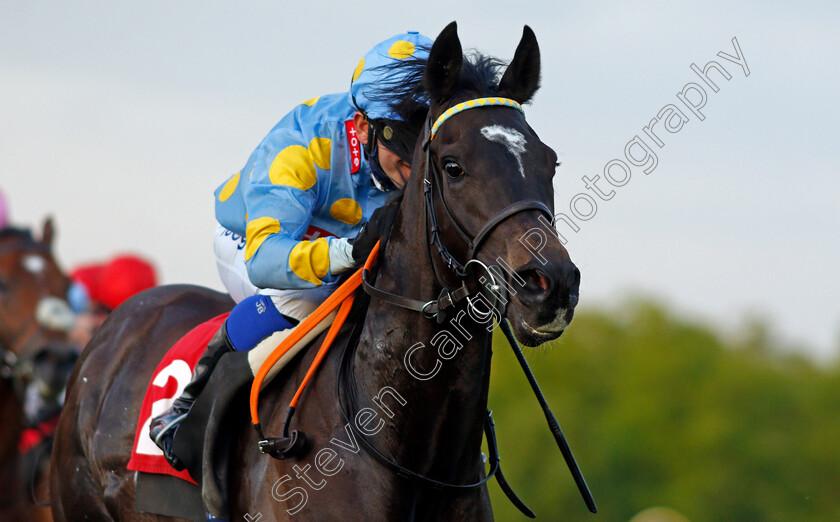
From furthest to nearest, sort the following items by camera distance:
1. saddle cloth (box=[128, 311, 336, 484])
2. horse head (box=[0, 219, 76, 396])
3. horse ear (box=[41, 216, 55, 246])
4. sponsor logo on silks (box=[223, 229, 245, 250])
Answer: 1. horse ear (box=[41, 216, 55, 246])
2. horse head (box=[0, 219, 76, 396])
3. sponsor logo on silks (box=[223, 229, 245, 250])
4. saddle cloth (box=[128, 311, 336, 484])

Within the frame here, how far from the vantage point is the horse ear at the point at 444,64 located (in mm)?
3545

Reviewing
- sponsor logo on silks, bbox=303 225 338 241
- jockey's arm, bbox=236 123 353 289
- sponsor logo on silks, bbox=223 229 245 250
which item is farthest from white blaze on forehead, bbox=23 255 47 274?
sponsor logo on silks, bbox=303 225 338 241

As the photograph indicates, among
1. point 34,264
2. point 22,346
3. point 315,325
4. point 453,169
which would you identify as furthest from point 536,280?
point 34,264

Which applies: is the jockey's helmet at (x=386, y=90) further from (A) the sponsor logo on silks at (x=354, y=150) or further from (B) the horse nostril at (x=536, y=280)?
(B) the horse nostril at (x=536, y=280)

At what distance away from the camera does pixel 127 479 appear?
189 inches

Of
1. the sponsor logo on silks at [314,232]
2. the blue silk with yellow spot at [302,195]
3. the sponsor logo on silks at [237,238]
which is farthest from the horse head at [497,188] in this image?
the sponsor logo on silks at [237,238]

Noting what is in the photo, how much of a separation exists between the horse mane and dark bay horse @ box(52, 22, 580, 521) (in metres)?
0.01

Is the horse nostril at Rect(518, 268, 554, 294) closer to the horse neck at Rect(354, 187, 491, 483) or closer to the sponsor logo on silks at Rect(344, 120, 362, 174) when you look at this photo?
the horse neck at Rect(354, 187, 491, 483)

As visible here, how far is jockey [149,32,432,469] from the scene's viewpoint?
3852mm

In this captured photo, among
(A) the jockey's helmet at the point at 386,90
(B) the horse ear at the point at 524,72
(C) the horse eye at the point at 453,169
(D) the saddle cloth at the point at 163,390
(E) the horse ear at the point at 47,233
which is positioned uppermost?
(B) the horse ear at the point at 524,72

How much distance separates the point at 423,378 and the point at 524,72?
1221 mm

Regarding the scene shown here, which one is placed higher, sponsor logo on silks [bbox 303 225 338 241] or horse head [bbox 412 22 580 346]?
horse head [bbox 412 22 580 346]

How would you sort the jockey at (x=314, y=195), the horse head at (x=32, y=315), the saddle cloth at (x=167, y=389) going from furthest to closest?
1. the horse head at (x=32, y=315)
2. the saddle cloth at (x=167, y=389)
3. the jockey at (x=314, y=195)

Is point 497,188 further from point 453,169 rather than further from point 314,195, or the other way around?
point 314,195
